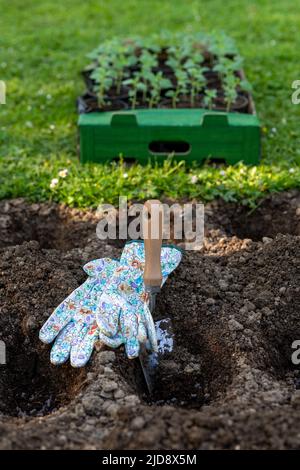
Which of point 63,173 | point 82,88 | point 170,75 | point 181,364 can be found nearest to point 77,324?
point 181,364

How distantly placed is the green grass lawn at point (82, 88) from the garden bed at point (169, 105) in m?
0.15

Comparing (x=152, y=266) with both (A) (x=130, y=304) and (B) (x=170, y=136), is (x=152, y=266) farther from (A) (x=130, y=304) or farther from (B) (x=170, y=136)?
(B) (x=170, y=136)

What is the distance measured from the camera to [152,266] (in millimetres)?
3693

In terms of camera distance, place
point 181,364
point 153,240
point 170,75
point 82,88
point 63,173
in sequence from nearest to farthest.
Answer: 1. point 153,240
2. point 181,364
3. point 63,173
4. point 170,75
5. point 82,88

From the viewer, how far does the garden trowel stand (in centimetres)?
362

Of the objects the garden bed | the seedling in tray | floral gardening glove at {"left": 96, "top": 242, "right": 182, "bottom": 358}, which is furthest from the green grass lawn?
floral gardening glove at {"left": 96, "top": 242, "right": 182, "bottom": 358}

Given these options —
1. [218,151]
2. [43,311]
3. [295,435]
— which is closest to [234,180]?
[218,151]

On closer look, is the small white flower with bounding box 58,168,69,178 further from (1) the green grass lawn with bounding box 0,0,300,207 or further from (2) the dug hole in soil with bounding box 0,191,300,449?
(2) the dug hole in soil with bounding box 0,191,300,449

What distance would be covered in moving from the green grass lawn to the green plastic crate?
10cm

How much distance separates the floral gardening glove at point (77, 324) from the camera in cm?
369

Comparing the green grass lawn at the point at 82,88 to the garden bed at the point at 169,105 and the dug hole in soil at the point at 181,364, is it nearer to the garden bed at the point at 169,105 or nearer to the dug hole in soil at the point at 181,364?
the garden bed at the point at 169,105

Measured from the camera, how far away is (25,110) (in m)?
6.43

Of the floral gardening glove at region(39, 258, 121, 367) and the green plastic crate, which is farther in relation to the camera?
the green plastic crate

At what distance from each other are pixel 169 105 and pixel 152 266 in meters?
2.53
